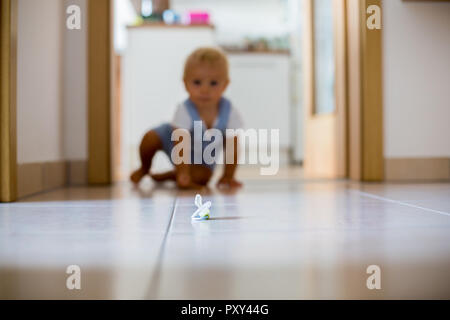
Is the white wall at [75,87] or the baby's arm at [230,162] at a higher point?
the white wall at [75,87]

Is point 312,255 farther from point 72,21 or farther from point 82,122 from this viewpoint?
point 72,21

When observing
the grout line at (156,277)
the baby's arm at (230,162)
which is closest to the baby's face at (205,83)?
the baby's arm at (230,162)

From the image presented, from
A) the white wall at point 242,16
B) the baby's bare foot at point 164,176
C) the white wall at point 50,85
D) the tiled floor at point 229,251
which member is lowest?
the tiled floor at point 229,251

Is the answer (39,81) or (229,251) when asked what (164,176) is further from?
(229,251)

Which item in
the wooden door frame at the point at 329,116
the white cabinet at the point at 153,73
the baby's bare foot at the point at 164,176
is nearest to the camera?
the baby's bare foot at the point at 164,176

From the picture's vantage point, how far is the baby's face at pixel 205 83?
1604mm

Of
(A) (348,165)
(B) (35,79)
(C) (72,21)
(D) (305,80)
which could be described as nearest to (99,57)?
(C) (72,21)

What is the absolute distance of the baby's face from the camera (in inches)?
63.2

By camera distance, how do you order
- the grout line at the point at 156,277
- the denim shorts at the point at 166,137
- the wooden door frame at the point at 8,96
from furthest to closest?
the denim shorts at the point at 166,137 → the wooden door frame at the point at 8,96 → the grout line at the point at 156,277

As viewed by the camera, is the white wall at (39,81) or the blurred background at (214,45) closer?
the white wall at (39,81)

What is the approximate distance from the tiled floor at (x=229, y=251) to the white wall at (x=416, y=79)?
80 cm

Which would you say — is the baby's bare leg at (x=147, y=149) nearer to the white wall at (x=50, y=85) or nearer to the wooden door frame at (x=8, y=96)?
the white wall at (x=50, y=85)

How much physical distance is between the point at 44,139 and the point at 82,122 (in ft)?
0.83

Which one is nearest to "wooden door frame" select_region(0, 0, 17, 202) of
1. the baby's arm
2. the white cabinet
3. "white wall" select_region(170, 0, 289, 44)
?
the baby's arm
